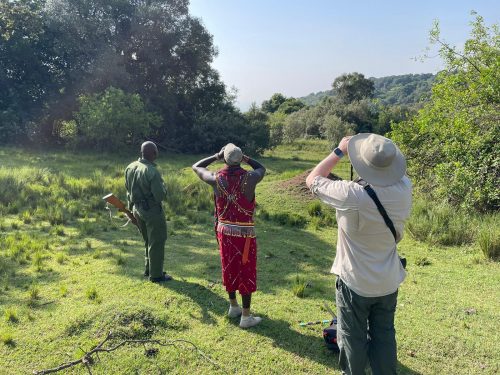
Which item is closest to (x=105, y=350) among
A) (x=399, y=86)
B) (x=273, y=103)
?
(x=273, y=103)

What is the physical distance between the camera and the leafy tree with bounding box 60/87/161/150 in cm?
2245

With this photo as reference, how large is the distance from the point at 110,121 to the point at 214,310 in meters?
19.7

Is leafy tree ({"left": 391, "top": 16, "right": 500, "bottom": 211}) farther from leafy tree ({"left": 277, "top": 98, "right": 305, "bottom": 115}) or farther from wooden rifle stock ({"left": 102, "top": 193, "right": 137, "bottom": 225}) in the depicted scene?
leafy tree ({"left": 277, "top": 98, "right": 305, "bottom": 115})

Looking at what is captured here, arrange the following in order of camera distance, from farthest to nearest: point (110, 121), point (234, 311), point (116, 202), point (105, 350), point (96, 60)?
point (96, 60)
point (110, 121)
point (116, 202)
point (234, 311)
point (105, 350)

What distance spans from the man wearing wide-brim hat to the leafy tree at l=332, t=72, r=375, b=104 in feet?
143

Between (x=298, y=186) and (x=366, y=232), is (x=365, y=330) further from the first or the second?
(x=298, y=186)

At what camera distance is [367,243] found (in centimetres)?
288

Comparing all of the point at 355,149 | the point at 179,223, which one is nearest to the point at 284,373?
the point at 355,149

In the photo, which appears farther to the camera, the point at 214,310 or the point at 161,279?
the point at 161,279

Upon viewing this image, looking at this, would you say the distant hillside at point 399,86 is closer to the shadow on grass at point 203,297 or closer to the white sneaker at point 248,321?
the shadow on grass at point 203,297

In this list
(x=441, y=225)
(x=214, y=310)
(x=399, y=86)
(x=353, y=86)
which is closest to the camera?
(x=214, y=310)

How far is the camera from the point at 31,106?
1021 inches

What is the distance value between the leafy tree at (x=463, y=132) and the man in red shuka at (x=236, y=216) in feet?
21.4

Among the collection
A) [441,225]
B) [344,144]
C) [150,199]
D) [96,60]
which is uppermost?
[96,60]
